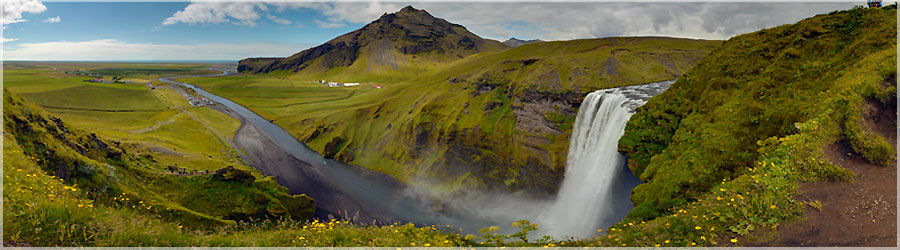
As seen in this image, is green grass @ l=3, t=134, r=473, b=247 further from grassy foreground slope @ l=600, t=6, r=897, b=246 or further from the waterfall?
the waterfall

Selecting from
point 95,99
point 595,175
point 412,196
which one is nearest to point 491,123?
point 412,196

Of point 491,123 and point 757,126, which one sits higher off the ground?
point 757,126

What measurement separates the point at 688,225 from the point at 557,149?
143 feet

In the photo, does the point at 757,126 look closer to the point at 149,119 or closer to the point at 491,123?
the point at 491,123

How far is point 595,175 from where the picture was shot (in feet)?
129

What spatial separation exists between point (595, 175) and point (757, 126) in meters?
22.0

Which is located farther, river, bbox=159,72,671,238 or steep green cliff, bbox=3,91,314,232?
river, bbox=159,72,671,238

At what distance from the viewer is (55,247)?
21.9 feet

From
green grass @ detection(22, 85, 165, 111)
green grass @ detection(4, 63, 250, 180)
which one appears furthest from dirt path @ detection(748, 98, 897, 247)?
green grass @ detection(22, 85, 165, 111)

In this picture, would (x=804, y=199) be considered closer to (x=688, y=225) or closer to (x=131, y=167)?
(x=688, y=225)

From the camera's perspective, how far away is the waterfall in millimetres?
35094

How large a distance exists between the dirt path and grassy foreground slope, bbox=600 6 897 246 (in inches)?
11.7

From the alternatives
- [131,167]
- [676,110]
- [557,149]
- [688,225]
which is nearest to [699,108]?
[676,110]

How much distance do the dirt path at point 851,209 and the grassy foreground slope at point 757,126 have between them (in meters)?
0.30
